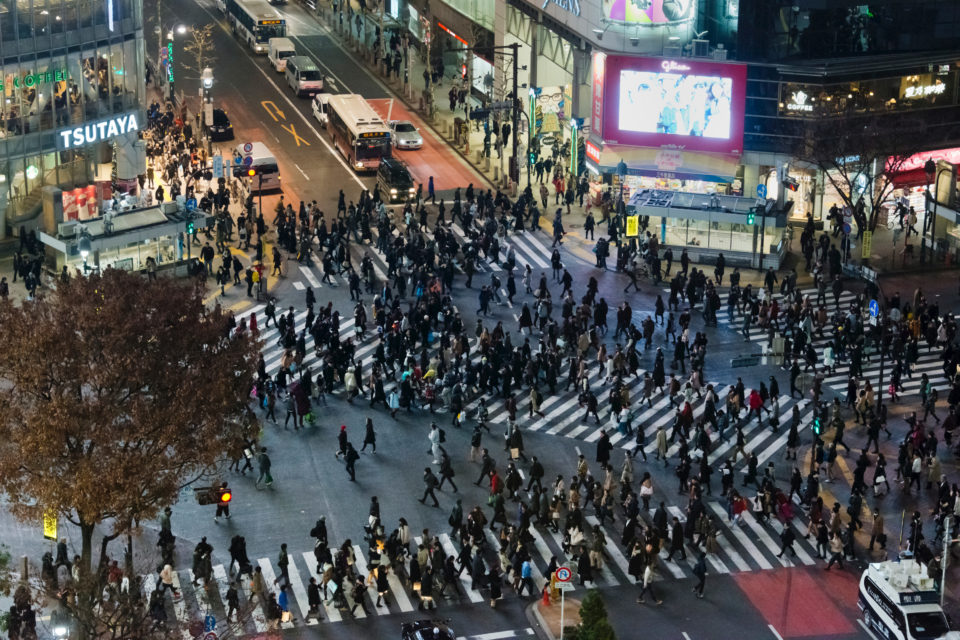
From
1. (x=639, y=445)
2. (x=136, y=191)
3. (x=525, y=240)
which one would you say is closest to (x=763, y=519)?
(x=639, y=445)

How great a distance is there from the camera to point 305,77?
345 ft

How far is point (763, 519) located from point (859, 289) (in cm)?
2433

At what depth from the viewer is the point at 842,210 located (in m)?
78.1

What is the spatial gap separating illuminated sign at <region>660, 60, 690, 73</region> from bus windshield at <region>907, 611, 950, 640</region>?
138 feet

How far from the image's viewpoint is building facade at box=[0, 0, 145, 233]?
75125mm

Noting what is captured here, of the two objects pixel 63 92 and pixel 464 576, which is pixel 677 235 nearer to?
pixel 63 92

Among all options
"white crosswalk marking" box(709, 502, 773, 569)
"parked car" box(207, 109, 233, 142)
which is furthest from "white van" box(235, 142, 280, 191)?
"white crosswalk marking" box(709, 502, 773, 569)

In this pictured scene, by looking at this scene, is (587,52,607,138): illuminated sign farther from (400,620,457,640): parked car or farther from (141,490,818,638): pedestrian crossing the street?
(400,620,457,640): parked car

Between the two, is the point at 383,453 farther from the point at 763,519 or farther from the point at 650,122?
the point at 650,122

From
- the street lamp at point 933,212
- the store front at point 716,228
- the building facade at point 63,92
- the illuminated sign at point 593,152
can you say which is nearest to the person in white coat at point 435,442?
the store front at point 716,228

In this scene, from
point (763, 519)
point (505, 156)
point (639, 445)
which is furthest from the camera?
point (505, 156)

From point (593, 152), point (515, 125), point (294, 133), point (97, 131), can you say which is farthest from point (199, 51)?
point (593, 152)

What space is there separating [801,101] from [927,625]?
4097 centimetres

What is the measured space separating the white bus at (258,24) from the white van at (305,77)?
27.5 feet
